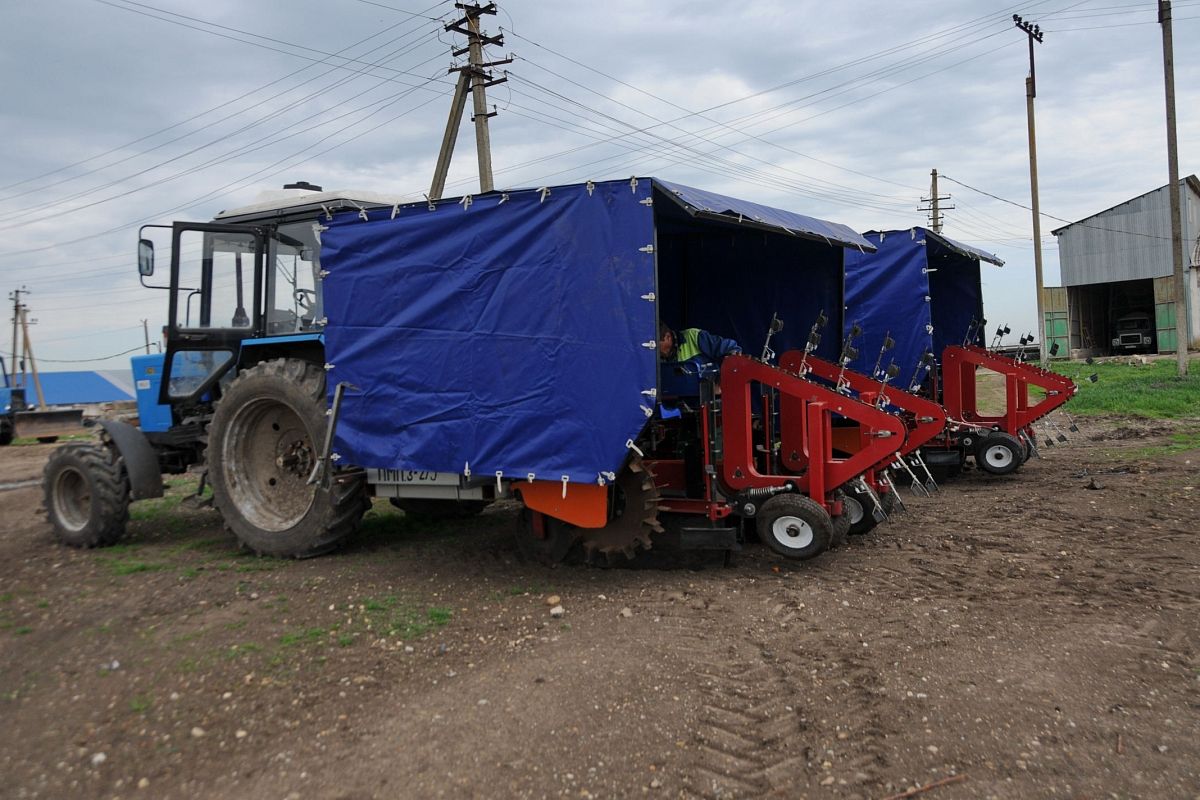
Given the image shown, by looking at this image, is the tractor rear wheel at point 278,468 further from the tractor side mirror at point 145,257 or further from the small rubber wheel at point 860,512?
the small rubber wheel at point 860,512

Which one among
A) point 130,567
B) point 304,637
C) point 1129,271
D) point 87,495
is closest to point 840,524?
point 304,637

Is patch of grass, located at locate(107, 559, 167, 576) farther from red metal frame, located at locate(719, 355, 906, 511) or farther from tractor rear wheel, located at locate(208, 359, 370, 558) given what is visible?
red metal frame, located at locate(719, 355, 906, 511)

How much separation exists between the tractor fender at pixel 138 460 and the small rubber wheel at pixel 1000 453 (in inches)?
344

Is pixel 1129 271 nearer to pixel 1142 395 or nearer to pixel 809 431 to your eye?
pixel 1142 395

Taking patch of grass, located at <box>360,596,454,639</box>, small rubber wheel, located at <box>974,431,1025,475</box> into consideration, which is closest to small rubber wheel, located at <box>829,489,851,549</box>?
patch of grass, located at <box>360,596,454,639</box>

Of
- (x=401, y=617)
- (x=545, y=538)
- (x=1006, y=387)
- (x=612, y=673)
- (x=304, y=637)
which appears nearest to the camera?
(x=612, y=673)

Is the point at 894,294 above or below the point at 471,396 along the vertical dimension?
above

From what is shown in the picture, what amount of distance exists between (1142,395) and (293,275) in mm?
16329

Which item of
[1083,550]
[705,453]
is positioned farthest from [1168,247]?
[705,453]

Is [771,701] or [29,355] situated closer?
[771,701]

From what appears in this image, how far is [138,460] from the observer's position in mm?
7449

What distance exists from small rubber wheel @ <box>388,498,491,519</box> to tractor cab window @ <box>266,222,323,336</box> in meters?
1.75

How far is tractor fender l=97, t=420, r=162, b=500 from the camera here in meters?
7.41

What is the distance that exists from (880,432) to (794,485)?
762mm
